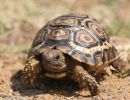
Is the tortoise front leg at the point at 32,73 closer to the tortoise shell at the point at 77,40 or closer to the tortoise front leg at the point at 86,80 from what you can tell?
the tortoise shell at the point at 77,40

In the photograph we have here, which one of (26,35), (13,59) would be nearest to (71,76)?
(13,59)

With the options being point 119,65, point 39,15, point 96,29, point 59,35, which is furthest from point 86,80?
point 39,15

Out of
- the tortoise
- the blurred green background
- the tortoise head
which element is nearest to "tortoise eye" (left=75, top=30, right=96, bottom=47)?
the tortoise

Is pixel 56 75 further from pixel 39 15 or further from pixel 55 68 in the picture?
pixel 39 15

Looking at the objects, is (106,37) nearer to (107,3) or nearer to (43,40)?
(43,40)

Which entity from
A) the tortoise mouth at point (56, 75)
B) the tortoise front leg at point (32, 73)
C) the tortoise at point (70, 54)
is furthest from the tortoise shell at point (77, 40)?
the tortoise mouth at point (56, 75)
